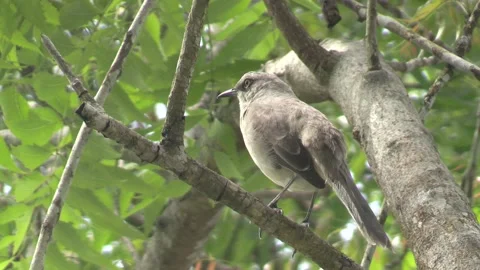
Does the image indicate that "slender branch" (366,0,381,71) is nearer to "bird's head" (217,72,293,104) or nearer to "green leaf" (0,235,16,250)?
"bird's head" (217,72,293,104)

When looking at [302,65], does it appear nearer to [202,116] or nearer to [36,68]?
[202,116]

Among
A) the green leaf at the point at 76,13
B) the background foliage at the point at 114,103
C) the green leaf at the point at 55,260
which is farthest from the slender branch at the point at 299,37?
the green leaf at the point at 55,260

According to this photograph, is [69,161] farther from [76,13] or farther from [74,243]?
[76,13]

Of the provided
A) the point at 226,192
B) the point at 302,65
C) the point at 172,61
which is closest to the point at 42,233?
the point at 226,192

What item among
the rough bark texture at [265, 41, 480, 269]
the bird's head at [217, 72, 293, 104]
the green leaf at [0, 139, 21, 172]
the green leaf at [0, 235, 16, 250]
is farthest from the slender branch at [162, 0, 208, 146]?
the bird's head at [217, 72, 293, 104]

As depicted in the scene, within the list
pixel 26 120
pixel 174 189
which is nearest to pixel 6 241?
pixel 26 120

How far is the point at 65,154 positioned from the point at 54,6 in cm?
92

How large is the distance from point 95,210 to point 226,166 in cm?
82

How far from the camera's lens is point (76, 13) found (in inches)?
163

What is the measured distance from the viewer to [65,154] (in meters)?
4.48

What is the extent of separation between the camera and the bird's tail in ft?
11.7

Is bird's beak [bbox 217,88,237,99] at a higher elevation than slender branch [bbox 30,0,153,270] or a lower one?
lower

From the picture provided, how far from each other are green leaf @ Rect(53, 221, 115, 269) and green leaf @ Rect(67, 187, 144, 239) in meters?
0.14

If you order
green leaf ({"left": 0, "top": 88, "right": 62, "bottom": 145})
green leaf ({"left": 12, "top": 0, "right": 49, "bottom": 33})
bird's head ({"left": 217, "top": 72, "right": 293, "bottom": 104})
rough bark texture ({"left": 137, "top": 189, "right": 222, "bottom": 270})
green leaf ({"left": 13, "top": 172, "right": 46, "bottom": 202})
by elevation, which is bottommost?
rough bark texture ({"left": 137, "top": 189, "right": 222, "bottom": 270})
